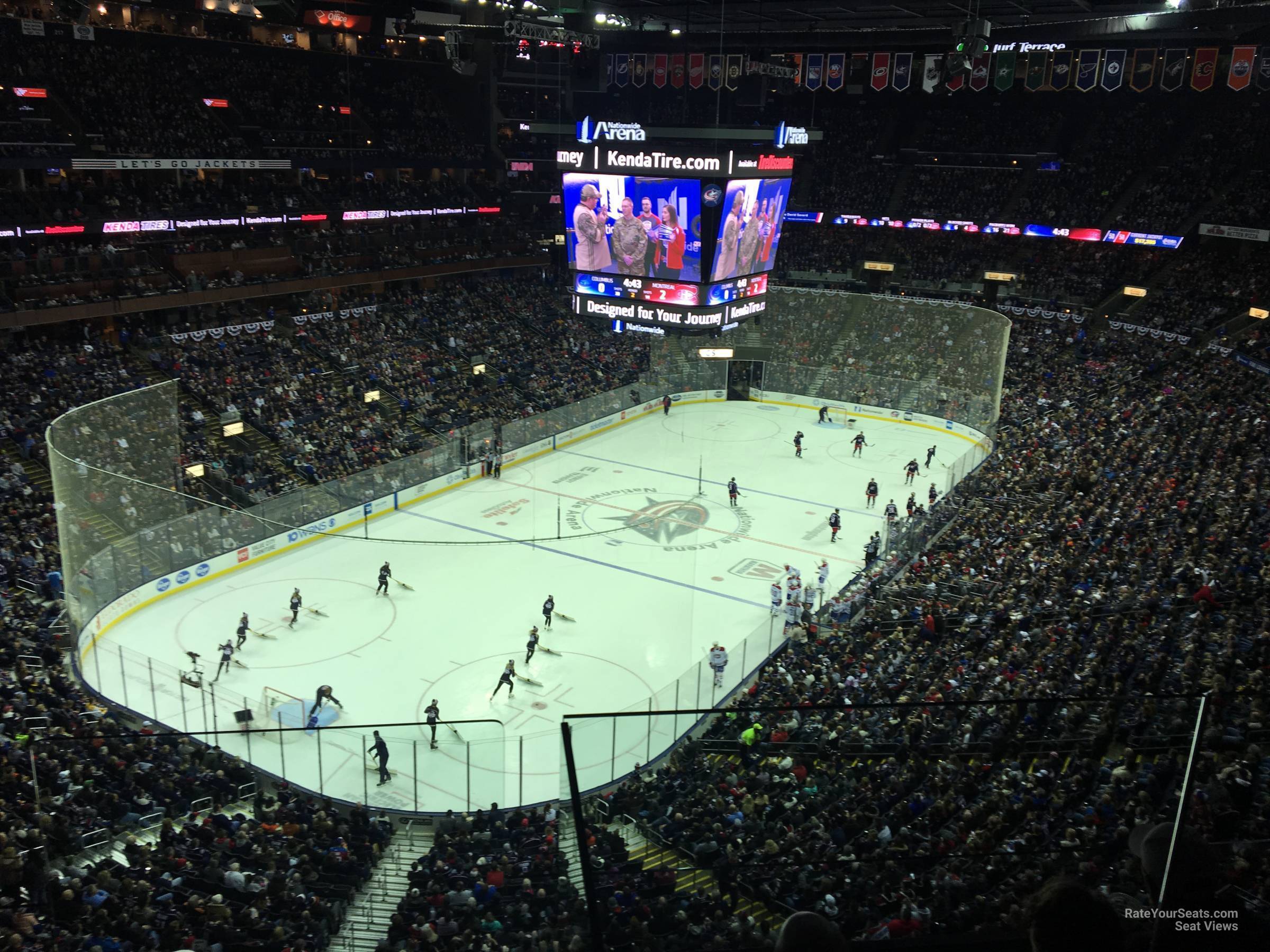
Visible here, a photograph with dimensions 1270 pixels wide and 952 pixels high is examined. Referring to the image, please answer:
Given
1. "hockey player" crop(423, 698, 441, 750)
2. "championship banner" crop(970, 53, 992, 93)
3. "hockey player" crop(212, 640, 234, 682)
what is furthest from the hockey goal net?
"championship banner" crop(970, 53, 992, 93)

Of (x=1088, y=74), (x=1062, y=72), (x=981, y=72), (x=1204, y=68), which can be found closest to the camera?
(x=1204, y=68)

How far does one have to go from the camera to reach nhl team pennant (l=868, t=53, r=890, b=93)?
4009 cm

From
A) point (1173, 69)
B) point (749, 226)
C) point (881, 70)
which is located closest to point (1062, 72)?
point (1173, 69)

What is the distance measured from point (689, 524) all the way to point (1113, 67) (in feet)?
75.5

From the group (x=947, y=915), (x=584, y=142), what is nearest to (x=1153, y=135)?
(x=584, y=142)

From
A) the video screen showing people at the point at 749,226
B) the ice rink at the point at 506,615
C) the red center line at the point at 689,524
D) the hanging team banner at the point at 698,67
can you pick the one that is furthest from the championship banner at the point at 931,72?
the red center line at the point at 689,524

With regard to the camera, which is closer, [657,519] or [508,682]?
[508,682]

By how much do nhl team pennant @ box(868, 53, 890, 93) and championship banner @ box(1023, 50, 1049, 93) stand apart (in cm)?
531

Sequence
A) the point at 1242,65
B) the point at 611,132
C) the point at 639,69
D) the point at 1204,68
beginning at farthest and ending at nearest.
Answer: the point at 639,69
the point at 1204,68
the point at 1242,65
the point at 611,132

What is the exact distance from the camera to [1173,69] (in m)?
36.8

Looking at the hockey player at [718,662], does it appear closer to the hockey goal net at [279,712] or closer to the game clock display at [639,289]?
the hockey goal net at [279,712]

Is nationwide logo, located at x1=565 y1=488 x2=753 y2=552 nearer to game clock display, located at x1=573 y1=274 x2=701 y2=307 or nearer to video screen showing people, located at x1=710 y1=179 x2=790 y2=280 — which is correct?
game clock display, located at x1=573 y1=274 x2=701 y2=307

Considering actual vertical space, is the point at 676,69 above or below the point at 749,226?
above

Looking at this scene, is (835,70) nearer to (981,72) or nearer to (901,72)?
(901,72)
